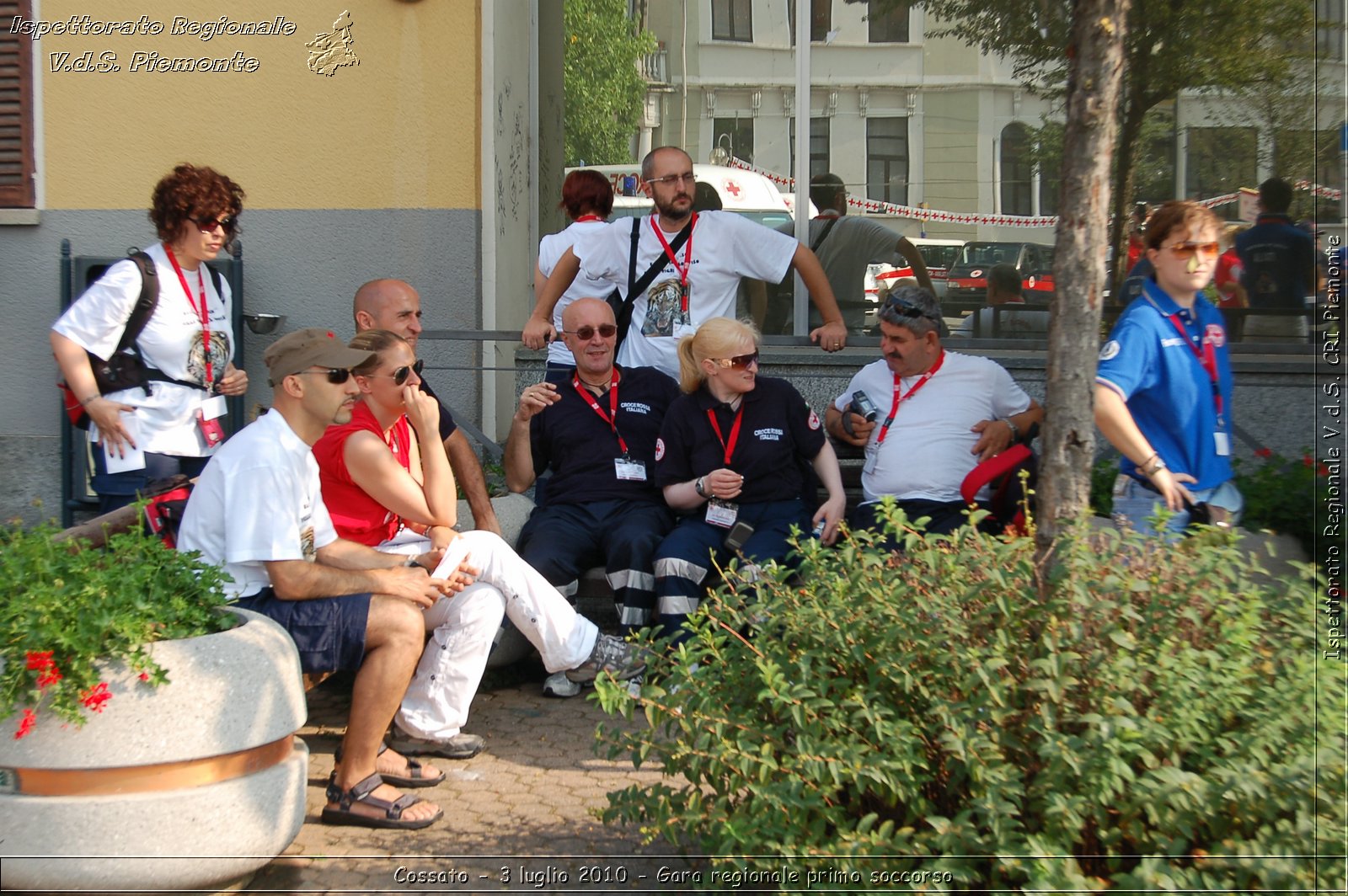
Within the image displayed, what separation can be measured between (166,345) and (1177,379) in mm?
3869

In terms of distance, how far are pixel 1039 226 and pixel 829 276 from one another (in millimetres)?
1177

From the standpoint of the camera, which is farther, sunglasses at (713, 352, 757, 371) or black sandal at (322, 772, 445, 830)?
sunglasses at (713, 352, 757, 371)

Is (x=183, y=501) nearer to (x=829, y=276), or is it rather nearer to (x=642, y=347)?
(x=642, y=347)

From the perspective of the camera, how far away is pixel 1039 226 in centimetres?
736

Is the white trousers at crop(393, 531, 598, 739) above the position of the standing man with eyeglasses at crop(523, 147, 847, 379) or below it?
below

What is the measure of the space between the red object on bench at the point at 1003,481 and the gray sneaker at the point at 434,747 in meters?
2.19

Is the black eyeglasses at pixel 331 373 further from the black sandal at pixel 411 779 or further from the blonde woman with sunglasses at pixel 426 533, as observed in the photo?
the black sandal at pixel 411 779

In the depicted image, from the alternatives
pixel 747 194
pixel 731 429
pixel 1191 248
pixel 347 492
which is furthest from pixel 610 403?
pixel 1191 248

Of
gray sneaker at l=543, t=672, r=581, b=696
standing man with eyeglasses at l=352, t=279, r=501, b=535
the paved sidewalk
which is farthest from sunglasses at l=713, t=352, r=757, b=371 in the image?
the paved sidewalk

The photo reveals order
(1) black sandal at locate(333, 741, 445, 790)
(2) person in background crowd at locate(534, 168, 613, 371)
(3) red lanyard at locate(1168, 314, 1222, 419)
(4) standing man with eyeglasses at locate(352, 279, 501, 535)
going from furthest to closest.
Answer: (2) person in background crowd at locate(534, 168, 613, 371) → (4) standing man with eyeglasses at locate(352, 279, 501, 535) → (3) red lanyard at locate(1168, 314, 1222, 419) → (1) black sandal at locate(333, 741, 445, 790)

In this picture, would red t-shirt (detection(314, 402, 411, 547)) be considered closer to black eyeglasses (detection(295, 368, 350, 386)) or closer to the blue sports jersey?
black eyeglasses (detection(295, 368, 350, 386))

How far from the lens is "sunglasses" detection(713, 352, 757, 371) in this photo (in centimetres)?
555

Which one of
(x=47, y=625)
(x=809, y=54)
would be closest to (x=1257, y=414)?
(x=809, y=54)

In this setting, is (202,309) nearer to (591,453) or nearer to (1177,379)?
(591,453)
